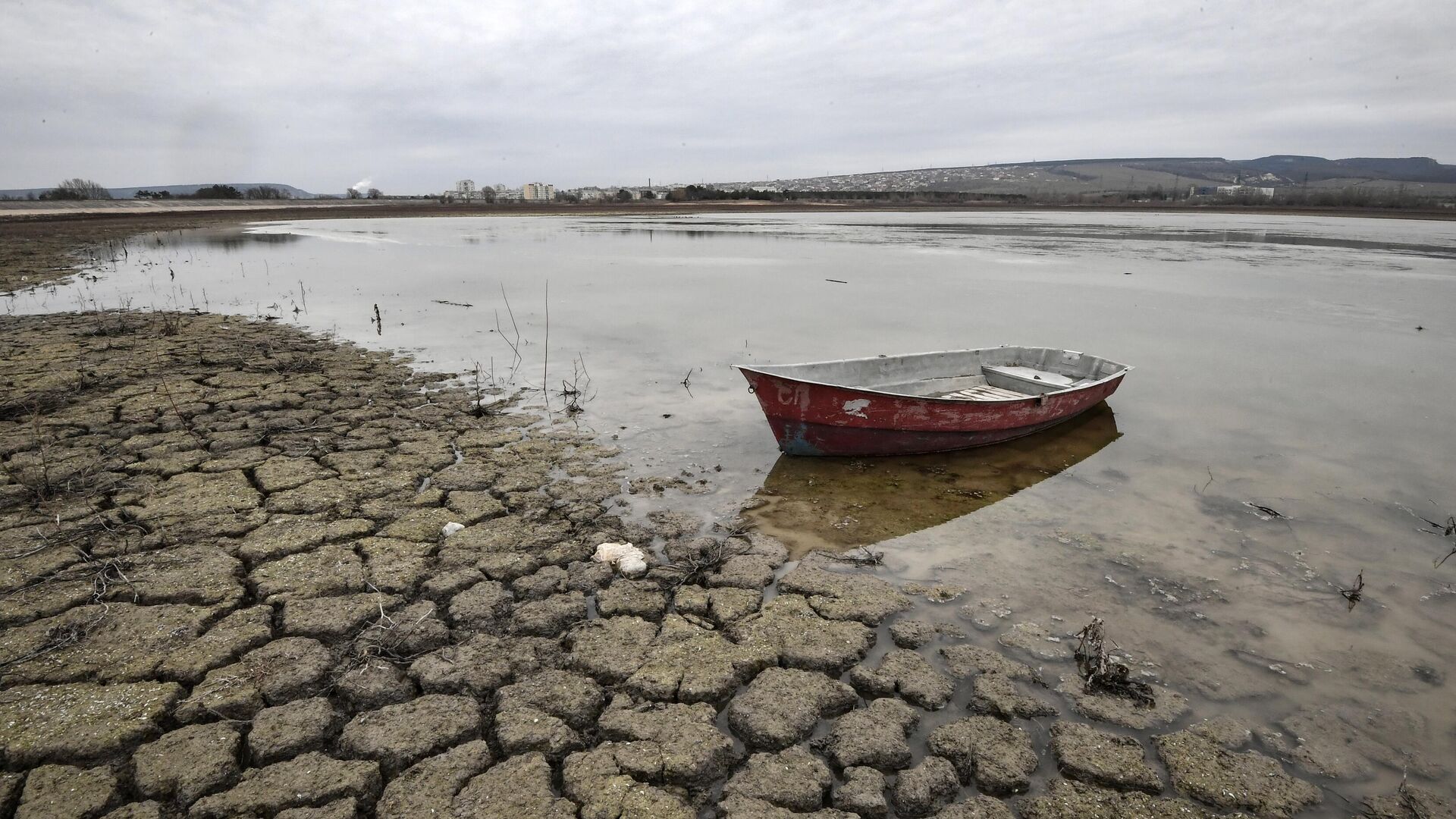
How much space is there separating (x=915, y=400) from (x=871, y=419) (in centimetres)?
41

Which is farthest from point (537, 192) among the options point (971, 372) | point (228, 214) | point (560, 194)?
point (971, 372)

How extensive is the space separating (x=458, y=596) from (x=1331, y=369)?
12910 mm

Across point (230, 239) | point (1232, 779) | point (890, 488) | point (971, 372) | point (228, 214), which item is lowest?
point (1232, 779)

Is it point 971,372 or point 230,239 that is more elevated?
point 230,239

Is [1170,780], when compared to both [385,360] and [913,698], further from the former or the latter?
[385,360]

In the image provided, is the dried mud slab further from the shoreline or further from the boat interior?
the shoreline

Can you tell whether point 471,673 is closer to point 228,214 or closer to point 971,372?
point 971,372

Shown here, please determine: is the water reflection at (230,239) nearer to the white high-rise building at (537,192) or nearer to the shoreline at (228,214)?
the shoreline at (228,214)

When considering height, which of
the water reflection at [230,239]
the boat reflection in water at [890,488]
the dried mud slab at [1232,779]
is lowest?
the dried mud slab at [1232,779]

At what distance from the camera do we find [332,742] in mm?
2998

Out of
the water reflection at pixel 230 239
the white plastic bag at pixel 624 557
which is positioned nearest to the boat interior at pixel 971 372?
the white plastic bag at pixel 624 557

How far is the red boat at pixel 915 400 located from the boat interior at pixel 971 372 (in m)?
0.01

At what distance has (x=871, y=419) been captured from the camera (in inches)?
248

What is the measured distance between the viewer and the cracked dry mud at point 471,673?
2.79m
